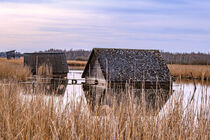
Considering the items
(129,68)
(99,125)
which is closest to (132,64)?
(129,68)

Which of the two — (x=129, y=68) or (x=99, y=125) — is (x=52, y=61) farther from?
(x=99, y=125)

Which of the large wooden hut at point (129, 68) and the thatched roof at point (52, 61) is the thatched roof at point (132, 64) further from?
the thatched roof at point (52, 61)

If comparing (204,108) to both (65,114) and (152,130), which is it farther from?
(65,114)

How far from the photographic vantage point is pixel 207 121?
375 centimetres

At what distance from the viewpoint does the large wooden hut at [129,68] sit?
47.8 ft

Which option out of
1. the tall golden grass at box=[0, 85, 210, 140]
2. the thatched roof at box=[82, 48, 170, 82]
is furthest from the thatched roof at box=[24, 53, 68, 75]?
the tall golden grass at box=[0, 85, 210, 140]

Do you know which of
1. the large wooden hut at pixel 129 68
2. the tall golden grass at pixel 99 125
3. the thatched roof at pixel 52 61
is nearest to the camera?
the tall golden grass at pixel 99 125

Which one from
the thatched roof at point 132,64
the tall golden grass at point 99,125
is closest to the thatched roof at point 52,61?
the thatched roof at point 132,64

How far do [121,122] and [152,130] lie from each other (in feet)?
1.20

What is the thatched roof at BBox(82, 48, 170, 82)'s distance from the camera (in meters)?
14.7

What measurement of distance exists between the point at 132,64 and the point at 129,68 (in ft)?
1.48

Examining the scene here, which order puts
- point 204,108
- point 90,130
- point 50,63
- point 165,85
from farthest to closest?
point 50,63, point 165,85, point 204,108, point 90,130

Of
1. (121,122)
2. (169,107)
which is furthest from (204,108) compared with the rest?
(121,122)

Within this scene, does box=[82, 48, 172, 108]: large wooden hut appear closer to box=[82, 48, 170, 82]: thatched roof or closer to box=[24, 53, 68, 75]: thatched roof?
box=[82, 48, 170, 82]: thatched roof
